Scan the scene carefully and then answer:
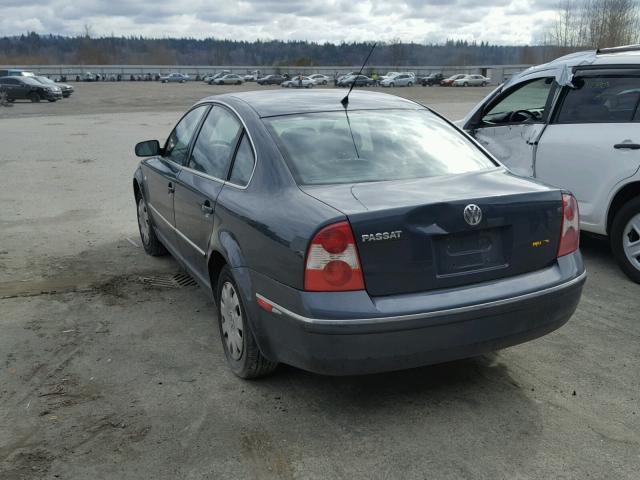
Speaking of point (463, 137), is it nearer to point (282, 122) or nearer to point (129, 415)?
point (282, 122)

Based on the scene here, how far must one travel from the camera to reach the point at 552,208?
11.5ft

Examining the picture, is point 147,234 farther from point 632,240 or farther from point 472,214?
point 632,240

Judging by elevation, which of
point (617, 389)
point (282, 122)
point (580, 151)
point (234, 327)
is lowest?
point (617, 389)

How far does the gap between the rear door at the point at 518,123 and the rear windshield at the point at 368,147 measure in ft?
7.16

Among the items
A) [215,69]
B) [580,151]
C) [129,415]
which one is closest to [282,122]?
[129,415]

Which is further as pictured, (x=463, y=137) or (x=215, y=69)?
(x=215, y=69)

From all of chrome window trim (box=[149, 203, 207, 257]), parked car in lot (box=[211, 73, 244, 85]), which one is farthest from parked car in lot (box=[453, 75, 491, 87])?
chrome window trim (box=[149, 203, 207, 257])

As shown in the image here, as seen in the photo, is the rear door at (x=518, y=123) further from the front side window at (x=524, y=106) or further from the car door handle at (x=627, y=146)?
the car door handle at (x=627, y=146)

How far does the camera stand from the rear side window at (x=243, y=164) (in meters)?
3.88

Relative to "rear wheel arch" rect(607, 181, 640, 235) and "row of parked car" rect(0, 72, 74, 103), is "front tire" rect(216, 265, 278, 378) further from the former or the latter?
"row of parked car" rect(0, 72, 74, 103)

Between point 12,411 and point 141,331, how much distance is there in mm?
1231

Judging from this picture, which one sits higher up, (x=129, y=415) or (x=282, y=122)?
(x=282, y=122)

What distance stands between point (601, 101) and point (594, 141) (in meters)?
0.43

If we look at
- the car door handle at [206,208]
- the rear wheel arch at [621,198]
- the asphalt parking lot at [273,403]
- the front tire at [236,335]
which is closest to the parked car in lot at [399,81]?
the rear wheel arch at [621,198]
